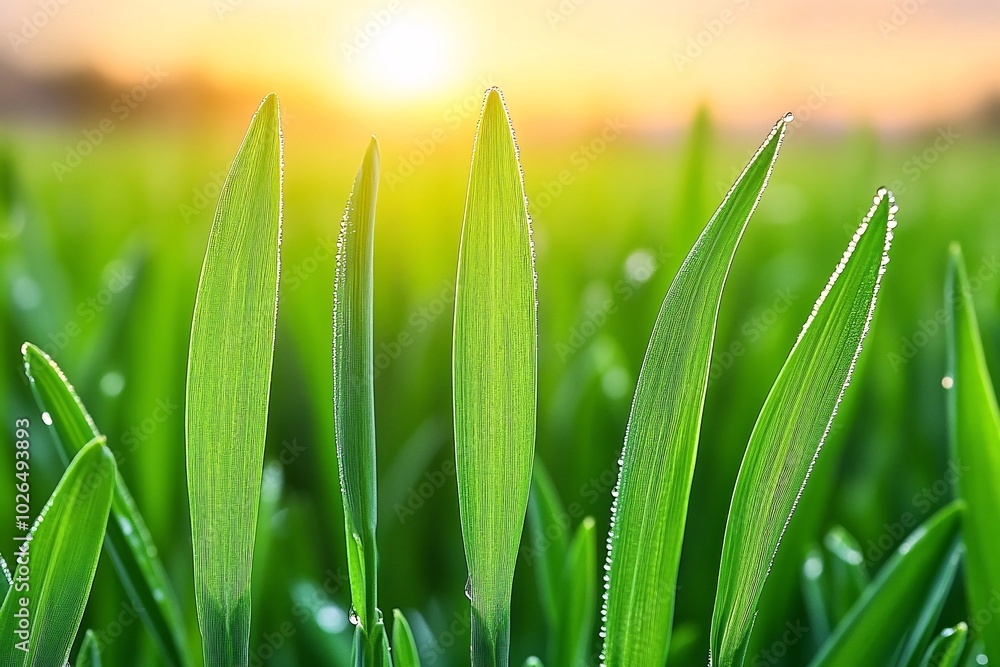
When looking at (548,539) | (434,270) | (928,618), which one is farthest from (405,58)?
(928,618)

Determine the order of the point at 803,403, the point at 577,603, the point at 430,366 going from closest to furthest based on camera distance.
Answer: the point at 803,403
the point at 577,603
the point at 430,366

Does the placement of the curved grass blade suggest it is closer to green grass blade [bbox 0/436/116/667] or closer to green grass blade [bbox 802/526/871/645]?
green grass blade [bbox 0/436/116/667]

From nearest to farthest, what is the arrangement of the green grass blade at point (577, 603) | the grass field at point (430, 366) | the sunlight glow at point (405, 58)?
the green grass blade at point (577, 603), the grass field at point (430, 366), the sunlight glow at point (405, 58)

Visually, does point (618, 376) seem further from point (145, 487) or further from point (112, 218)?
point (112, 218)

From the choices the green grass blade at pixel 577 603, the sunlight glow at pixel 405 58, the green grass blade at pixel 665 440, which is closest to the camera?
the green grass blade at pixel 665 440

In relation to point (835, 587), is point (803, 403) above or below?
above

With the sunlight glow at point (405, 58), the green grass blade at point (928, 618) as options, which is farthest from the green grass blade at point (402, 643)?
the sunlight glow at point (405, 58)

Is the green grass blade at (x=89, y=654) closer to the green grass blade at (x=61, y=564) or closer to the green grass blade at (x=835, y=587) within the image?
the green grass blade at (x=61, y=564)

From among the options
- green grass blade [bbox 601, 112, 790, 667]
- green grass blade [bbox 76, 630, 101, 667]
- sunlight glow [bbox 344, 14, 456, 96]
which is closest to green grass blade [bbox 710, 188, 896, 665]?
green grass blade [bbox 601, 112, 790, 667]

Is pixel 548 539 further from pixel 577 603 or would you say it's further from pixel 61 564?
pixel 61 564
